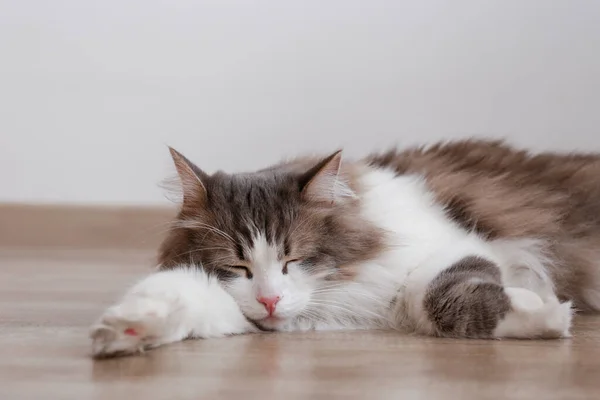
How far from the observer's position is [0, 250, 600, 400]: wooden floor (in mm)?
1144

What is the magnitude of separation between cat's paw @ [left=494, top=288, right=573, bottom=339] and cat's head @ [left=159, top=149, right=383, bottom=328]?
0.32 m

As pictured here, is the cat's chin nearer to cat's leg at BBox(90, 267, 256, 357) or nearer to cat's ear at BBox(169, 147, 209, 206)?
cat's leg at BBox(90, 267, 256, 357)

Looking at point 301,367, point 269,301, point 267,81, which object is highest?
point 267,81

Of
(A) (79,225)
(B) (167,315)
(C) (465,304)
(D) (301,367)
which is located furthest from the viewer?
(A) (79,225)

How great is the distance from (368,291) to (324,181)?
0.24m

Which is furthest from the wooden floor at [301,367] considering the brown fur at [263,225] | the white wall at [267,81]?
the white wall at [267,81]

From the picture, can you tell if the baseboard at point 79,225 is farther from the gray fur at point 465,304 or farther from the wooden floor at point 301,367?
the gray fur at point 465,304

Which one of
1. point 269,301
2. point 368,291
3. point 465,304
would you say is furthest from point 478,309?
point 269,301

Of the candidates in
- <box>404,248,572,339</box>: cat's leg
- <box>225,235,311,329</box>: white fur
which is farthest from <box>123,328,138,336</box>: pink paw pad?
<box>404,248,572,339</box>: cat's leg

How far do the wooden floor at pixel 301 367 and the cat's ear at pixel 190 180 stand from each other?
12.0 inches

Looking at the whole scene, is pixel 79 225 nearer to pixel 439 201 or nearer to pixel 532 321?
pixel 439 201

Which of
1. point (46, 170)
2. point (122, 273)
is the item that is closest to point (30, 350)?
point (122, 273)

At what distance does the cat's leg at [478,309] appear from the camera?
147 centimetres

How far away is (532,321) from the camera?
146cm
